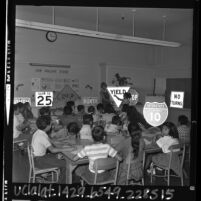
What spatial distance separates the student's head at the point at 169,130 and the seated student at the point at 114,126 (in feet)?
0.76

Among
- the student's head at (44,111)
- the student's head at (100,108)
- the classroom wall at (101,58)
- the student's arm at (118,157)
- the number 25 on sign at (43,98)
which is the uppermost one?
the classroom wall at (101,58)

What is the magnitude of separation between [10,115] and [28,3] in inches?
22.4

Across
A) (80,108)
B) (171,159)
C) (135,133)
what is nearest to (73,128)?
(80,108)

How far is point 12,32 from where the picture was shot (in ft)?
4.45

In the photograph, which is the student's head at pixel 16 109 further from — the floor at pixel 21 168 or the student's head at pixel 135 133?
the student's head at pixel 135 133

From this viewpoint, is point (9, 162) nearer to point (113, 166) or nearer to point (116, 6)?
point (113, 166)

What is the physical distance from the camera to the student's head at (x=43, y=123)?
1.40 m

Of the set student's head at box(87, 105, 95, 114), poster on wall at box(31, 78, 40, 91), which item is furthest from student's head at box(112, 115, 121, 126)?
poster on wall at box(31, 78, 40, 91)

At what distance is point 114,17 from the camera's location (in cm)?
142

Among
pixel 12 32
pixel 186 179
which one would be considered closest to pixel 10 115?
pixel 12 32

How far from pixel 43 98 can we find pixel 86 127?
27 cm

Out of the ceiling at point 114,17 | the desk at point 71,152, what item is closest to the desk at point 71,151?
the desk at point 71,152

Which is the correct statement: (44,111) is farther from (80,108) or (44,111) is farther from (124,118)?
(124,118)

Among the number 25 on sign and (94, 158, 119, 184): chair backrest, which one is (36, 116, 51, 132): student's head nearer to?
the number 25 on sign
